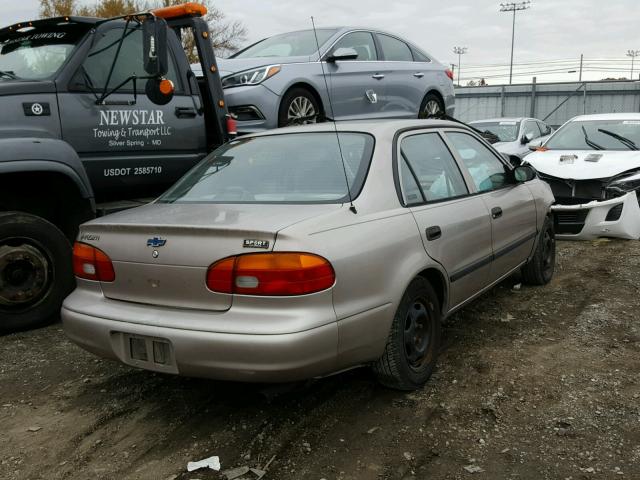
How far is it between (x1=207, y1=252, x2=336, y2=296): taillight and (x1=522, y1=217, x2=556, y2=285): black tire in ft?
10.9

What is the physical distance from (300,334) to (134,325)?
0.87 meters

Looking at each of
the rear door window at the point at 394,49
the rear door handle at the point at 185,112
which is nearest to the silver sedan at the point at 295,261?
the rear door handle at the point at 185,112

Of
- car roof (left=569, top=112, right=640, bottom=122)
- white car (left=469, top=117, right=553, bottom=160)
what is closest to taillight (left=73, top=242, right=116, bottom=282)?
car roof (left=569, top=112, right=640, bottom=122)

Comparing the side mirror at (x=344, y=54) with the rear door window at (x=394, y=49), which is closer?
the side mirror at (x=344, y=54)

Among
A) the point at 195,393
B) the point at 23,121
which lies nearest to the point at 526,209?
the point at 195,393

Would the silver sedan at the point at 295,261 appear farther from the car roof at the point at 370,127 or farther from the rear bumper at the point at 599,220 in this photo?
the rear bumper at the point at 599,220

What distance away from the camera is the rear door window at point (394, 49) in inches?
325

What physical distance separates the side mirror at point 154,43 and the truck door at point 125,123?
0.44 metres

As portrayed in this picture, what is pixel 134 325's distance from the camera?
3.04 meters

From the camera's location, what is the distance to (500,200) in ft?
15.3

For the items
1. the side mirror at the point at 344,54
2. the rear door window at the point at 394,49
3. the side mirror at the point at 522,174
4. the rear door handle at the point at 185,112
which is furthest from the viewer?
the rear door window at the point at 394,49

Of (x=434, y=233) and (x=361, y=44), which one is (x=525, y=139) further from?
(x=434, y=233)

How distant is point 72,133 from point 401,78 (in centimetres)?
470

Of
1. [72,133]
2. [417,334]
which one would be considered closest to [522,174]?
[417,334]
